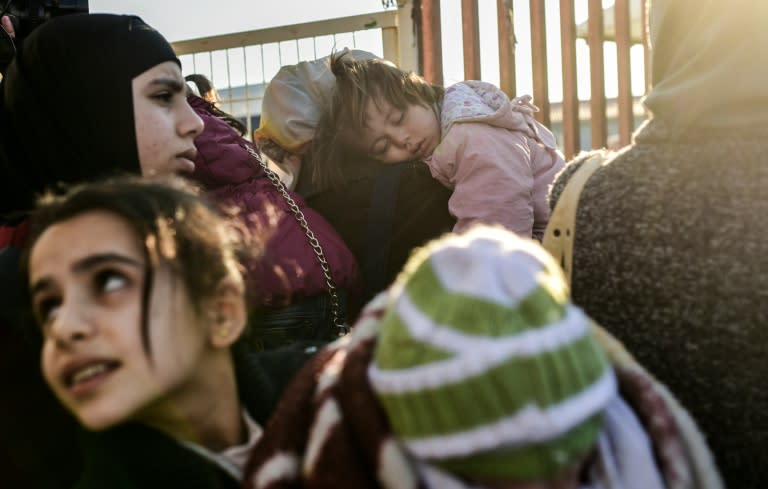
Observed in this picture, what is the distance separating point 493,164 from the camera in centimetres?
264

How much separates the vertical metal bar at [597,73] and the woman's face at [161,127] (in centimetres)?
301

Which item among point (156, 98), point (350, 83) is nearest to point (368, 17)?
point (350, 83)

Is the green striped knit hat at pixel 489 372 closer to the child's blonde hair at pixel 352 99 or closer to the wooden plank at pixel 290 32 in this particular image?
the child's blonde hair at pixel 352 99

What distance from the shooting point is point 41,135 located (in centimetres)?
204

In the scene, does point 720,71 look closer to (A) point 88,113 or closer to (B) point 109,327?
(B) point 109,327

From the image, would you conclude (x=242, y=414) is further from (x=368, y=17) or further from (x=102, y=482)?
(x=368, y=17)

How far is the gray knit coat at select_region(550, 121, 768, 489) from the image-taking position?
134cm

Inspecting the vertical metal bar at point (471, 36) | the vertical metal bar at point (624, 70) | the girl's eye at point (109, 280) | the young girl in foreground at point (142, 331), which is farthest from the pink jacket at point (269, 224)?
the vertical metal bar at point (624, 70)

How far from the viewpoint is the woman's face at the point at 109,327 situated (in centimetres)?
124

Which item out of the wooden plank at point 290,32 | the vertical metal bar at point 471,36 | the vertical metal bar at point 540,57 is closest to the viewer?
the wooden plank at point 290,32

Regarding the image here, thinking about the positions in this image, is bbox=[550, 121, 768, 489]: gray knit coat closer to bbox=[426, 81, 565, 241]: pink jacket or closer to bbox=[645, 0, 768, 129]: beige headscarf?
bbox=[645, 0, 768, 129]: beige headscarf

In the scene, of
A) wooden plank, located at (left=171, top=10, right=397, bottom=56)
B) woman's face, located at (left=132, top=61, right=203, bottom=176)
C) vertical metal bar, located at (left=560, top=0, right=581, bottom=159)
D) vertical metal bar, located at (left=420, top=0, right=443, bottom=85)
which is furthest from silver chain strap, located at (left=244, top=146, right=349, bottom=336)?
vertical metal bar, located at (left=560, top=0, right=581, bottom=159)

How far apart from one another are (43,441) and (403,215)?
53.7 inches

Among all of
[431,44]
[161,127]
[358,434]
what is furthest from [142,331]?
[431,44]
